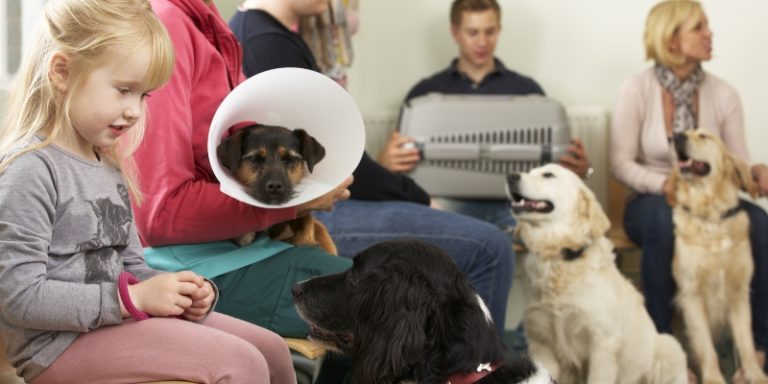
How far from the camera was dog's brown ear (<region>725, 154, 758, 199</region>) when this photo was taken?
3.80 m

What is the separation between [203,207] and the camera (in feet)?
6.40

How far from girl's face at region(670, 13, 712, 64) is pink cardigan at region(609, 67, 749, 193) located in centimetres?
15

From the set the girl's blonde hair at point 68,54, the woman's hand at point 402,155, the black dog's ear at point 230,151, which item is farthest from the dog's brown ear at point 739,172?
the girl's blonde hair at point 68,54

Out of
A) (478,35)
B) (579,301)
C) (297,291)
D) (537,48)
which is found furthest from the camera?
(537,48)

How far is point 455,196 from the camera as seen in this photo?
3998mm

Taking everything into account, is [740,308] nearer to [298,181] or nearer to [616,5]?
[616,5]

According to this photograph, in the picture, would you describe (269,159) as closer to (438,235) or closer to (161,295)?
(161,295)

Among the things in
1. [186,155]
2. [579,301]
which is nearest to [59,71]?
[186,155]

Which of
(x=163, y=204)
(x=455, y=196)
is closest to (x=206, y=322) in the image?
(x=163, y=204)

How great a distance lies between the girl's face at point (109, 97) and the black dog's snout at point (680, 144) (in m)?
2.77

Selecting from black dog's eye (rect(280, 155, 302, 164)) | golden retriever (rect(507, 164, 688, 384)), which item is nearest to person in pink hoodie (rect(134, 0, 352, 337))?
black dog's eye (rect(280, 155, 302, 164))

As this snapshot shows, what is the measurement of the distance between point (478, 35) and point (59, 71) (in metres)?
3.18

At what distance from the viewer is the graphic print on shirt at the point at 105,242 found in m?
1.53

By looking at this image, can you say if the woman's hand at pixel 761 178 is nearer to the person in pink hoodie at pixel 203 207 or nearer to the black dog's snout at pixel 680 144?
the black dog's snout at pixel 680 144
